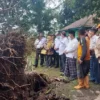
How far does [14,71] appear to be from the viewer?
6129mm

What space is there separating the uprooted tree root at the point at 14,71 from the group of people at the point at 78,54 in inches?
55.5

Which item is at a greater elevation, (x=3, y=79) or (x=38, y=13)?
(x=38, y=13)

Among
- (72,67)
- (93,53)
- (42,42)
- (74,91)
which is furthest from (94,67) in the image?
(42,42)

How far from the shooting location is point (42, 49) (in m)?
12.1

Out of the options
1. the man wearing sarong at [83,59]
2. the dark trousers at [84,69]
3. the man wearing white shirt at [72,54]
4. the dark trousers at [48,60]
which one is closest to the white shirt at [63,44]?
the man wearing white shirt at [72,54]

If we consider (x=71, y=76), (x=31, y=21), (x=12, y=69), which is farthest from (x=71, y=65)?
(x=31, y=21)

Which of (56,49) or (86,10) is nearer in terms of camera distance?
(56,49)

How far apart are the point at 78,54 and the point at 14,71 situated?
2.17m

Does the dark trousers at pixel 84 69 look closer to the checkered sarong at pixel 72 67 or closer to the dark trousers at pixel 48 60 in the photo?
the checkered sarong at pixel 72 67

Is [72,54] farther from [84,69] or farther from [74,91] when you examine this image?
[74,91]

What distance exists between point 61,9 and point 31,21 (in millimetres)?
4264

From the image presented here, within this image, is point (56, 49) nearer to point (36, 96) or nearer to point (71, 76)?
point (71, 76)

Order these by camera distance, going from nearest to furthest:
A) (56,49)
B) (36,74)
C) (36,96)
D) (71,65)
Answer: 1. (36,96)
2. (36,74)
3. (71,65)
4. (56,49)

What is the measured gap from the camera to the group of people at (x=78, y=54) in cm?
715
